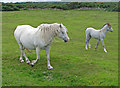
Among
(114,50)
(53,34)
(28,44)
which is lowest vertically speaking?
(114,50)

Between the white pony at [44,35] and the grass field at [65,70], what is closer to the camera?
the grass field at [65,70]

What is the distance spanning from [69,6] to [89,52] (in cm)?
3210

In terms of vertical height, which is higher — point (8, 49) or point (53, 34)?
point (53, 34)

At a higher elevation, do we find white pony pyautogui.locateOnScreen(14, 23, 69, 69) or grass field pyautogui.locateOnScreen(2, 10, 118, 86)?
white pony pyautogui.locateOnScreen(14, 23, 69, 69)

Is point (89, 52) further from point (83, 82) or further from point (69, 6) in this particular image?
point (69, 6)

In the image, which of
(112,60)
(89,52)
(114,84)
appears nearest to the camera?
(114,84)

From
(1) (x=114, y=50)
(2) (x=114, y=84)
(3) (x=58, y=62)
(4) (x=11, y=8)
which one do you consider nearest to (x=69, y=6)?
(4) (x=11, y=8)

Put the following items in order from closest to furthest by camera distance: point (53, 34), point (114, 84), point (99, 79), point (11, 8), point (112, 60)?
point (114, 84) → point (99, 79) → point (53, 34) → point (112, 60) → point (11, 8)

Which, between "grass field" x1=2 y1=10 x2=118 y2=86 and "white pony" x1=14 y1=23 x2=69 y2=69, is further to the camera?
"white pony" x1=14 y1=23 x2=69 y2=69

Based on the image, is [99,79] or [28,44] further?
[28,44]

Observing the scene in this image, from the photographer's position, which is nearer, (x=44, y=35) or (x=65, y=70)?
(x=44, y=35)

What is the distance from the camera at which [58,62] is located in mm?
9812

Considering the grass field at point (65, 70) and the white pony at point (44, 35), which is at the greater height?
the white pony at point (44, 35)

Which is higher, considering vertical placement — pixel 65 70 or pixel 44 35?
pixel 44 35
